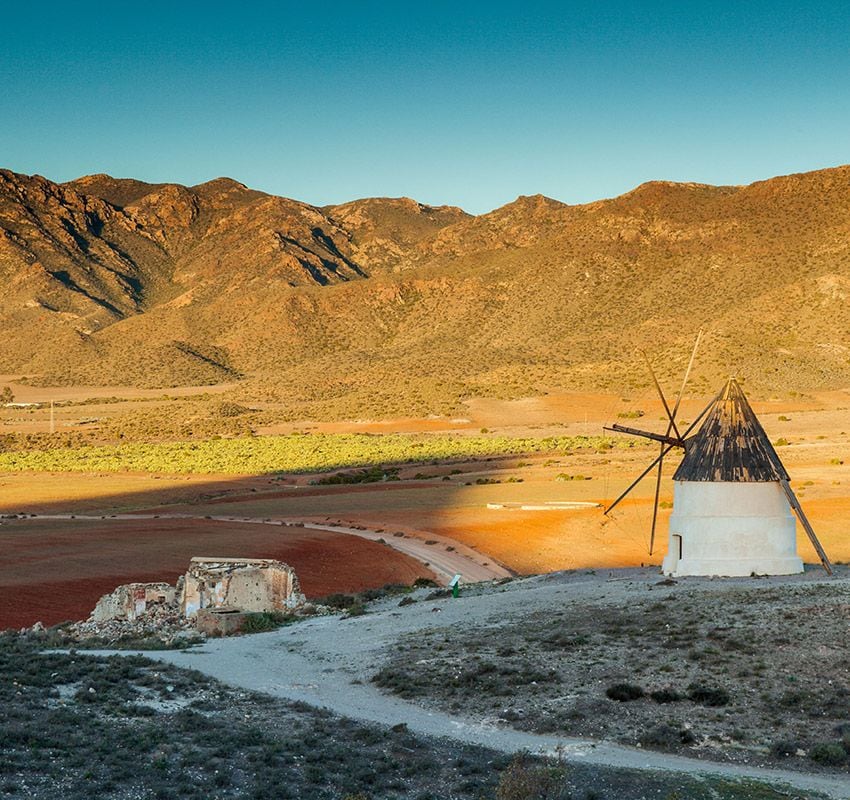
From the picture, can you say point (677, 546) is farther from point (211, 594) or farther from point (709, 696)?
point (211, 594)

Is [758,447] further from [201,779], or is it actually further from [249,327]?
[249,327]

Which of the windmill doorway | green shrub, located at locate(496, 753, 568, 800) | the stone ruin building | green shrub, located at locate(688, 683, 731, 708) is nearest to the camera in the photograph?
green shrub, located at locate(496, 753, 568, 800)

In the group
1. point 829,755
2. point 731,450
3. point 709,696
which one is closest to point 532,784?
point 829,755

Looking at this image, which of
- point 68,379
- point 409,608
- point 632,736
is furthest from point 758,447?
point 68,379

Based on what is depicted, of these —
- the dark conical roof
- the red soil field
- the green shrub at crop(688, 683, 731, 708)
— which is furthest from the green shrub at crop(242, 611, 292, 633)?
the green shrub at crop(688, 683, 731, 708)

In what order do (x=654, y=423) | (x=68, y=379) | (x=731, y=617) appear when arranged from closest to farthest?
(x=731, y=617) < (x=654, y=423) < (x=68, y=379)

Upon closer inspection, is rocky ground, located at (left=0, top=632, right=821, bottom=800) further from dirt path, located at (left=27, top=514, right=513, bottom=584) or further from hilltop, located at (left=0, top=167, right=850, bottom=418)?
hilltop, located at (left=0, top=167, right=850, bottom=418)
